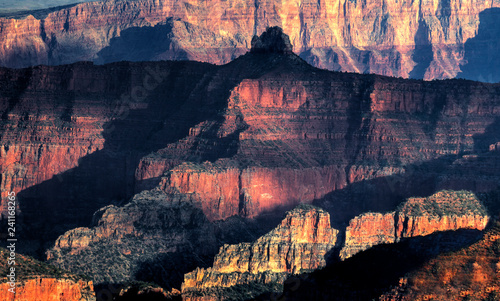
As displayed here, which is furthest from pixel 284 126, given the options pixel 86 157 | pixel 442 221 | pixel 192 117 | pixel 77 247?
pixel 442 221

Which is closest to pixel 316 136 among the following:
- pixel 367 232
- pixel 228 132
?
pixel 228 132

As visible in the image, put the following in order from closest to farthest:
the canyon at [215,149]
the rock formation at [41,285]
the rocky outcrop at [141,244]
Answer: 1. the rock formation at [41,285]
2. the rocky outcrop at [141,244]
3. the canyon at [215,149]

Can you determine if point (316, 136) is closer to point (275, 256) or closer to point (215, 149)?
point (215, 149)

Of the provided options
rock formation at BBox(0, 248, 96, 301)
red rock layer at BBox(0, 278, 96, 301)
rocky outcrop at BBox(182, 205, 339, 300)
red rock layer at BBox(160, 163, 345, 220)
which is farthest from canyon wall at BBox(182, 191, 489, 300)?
red rock layer at BBox(160, 163, 345, 220)

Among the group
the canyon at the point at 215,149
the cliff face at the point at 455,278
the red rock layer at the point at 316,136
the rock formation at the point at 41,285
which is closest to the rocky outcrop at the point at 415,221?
the canyon at the point at 215,149

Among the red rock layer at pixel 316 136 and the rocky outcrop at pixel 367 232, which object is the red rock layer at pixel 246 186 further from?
the rocky outcrop at pixel 367 232

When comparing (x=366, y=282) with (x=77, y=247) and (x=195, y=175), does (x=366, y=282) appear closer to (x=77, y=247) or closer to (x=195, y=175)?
(x=77, y=247)

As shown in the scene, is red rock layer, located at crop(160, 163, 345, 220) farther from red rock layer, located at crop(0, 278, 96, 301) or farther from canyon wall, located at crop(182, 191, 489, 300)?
red rock layer, located at crop(0, 278, 96, 301)
